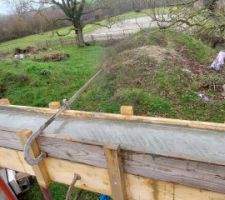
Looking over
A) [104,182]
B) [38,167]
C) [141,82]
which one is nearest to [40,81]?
[141,82]

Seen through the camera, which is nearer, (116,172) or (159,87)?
(116,172)

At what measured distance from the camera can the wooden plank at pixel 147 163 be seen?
72.1 inches

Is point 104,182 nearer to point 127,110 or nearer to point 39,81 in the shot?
point 127,110

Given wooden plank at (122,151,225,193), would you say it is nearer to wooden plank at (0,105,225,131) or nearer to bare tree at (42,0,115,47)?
wooden plank at (0,105,225,131)

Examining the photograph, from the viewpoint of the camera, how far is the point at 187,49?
1326cm

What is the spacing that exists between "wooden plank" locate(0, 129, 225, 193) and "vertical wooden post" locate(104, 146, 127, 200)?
2.1 inches

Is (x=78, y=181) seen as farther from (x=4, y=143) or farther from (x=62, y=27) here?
(x=62, y=27)

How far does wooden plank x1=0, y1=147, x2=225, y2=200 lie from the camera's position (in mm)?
2039

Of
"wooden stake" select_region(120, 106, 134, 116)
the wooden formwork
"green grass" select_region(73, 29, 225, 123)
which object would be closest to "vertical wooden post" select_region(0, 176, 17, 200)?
the wooden formwork

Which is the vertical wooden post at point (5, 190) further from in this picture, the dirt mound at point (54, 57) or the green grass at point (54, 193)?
the dirt mound at point (54, 57)

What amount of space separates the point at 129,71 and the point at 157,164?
9180 mm

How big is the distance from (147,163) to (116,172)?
267mm

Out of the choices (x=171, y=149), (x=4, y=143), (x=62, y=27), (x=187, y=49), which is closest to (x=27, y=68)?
(x=187, y=49)

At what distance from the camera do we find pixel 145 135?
2.53 meters
